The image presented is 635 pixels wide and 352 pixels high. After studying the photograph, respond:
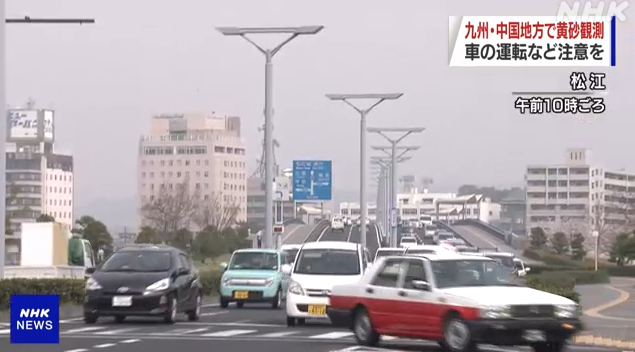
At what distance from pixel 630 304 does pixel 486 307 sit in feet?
104

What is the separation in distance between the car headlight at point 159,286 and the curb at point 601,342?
817 centimetres

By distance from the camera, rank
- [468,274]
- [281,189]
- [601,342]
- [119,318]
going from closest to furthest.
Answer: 1. [468,274]
2. [601,342]
3. [119,318]
4. [281,189]

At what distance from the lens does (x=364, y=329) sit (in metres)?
21.5

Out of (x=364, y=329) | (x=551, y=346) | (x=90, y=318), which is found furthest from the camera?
(x=90, y=318)

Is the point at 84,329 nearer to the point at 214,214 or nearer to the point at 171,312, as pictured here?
the point at 171,312

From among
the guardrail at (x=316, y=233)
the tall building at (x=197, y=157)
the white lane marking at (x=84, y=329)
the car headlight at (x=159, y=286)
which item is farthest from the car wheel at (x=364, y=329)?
the tall building at (x=197, y=157)

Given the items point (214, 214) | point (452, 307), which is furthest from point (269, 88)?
point (214, 214)

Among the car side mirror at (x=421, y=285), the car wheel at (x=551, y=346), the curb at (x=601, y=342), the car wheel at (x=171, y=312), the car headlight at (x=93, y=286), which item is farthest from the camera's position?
the car wheel at (x=171, y=312)

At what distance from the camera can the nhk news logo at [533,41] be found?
99.5 ft

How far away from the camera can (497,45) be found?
101 feet

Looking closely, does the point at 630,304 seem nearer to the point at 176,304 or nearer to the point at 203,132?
the point at 176,304

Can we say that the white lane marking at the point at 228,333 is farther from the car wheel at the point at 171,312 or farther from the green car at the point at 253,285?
the green car at the point at 253,285

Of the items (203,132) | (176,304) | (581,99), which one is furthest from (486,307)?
(203,132)

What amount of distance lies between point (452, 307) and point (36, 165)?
550ft
